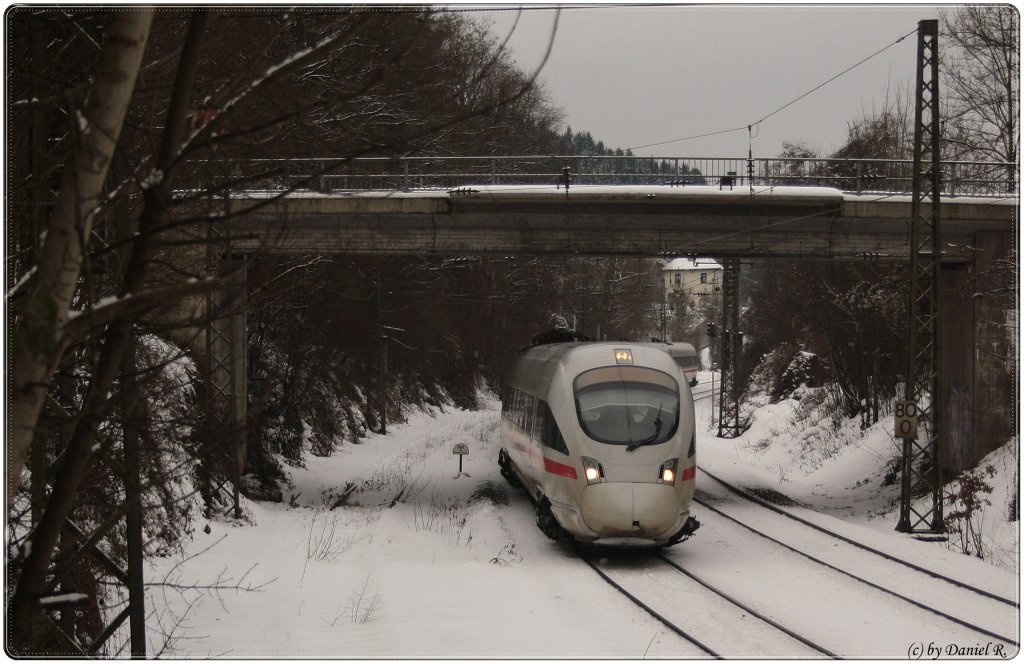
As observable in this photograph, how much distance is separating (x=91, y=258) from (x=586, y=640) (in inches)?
268

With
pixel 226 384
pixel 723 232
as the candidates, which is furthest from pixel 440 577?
pixel 723 232

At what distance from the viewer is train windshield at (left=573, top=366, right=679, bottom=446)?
14.0m

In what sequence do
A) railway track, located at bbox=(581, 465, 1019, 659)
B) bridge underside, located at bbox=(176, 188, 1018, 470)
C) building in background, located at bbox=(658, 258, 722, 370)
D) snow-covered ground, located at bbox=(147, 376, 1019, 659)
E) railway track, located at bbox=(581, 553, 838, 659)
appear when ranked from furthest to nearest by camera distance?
building in background, located at bbox=(658, 258, 722, 370) < bridge underside, located at bbox=(176, 188, 1018, 470) < railway track, located at bbox=(581, 465, 1019, 659) < railway track, located at bbox=(581, 553, 838, 659) < snow-covered ground, located at bbox=(147, 376, 1019, 659)

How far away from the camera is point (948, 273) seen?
21078 millimetres

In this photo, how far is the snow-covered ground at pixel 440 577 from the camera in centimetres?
925

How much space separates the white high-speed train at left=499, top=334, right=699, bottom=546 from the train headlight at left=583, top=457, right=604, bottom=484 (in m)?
0.01

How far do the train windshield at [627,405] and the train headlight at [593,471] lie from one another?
1.17 feet

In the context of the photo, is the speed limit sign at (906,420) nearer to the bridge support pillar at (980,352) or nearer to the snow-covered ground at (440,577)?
the snow-covered ground at (440,577)

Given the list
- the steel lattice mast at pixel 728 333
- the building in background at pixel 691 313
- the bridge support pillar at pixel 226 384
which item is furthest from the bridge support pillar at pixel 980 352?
the building in background at pixel 691 313

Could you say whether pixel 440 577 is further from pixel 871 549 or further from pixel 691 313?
pixel 691 313

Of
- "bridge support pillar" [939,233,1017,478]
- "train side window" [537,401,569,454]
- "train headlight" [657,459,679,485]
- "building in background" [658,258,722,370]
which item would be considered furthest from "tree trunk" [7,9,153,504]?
"building in background" [658,258,722,370]

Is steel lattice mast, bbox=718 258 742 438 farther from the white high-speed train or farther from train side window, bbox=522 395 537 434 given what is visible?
the white high-speed train

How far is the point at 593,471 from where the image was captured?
1369 cm

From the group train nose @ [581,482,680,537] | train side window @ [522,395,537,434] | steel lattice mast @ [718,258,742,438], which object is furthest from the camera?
steel lattice mast @ [718,258,742,438]
